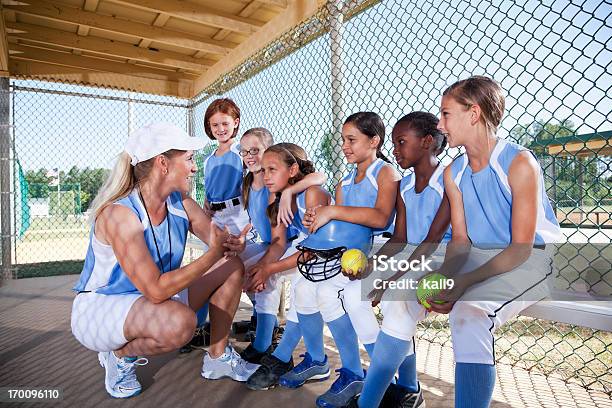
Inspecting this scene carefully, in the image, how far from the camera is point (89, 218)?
2188 mm

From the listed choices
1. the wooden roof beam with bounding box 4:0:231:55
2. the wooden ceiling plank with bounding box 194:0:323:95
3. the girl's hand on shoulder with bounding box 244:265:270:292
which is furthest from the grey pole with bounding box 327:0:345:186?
the wooden roof beam with bounding box 4:0:231:55

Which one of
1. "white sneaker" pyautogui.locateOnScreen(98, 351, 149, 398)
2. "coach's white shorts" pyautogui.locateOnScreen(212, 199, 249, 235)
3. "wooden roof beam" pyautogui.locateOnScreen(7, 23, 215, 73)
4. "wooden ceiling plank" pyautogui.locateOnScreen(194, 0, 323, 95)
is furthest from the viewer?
"wooden roof beam" pyautogui.locateOnScreen(7, 23, 215, 73)

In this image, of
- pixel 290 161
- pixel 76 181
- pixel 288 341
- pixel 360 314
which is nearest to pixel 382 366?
pixel 360 314

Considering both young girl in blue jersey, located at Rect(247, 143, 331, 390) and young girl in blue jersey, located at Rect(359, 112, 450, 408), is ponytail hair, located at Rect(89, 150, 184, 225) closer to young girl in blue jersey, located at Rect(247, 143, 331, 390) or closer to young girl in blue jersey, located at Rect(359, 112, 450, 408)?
young girl in blue jersey, located at Rect(247, 143, 331, 390)

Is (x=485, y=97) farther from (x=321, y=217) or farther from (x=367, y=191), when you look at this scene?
(x=321, y=217)

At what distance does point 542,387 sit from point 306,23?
11.0 feet

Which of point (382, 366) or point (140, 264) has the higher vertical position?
point (140, 264)

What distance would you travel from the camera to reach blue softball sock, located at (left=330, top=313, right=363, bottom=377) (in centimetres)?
215

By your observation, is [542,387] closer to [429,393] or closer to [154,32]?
[429,393]

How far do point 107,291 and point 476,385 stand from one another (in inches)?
70.1

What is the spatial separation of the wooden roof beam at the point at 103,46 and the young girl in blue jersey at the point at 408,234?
4.49 metres

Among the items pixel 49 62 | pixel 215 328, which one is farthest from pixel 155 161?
pixel 49 62

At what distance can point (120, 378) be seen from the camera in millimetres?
2238

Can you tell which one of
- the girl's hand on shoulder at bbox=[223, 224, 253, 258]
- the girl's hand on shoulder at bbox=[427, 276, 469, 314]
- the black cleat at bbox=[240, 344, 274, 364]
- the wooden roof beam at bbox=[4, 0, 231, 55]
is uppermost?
the wooden roof beam at bbox=[4, 0, 231, 55]
